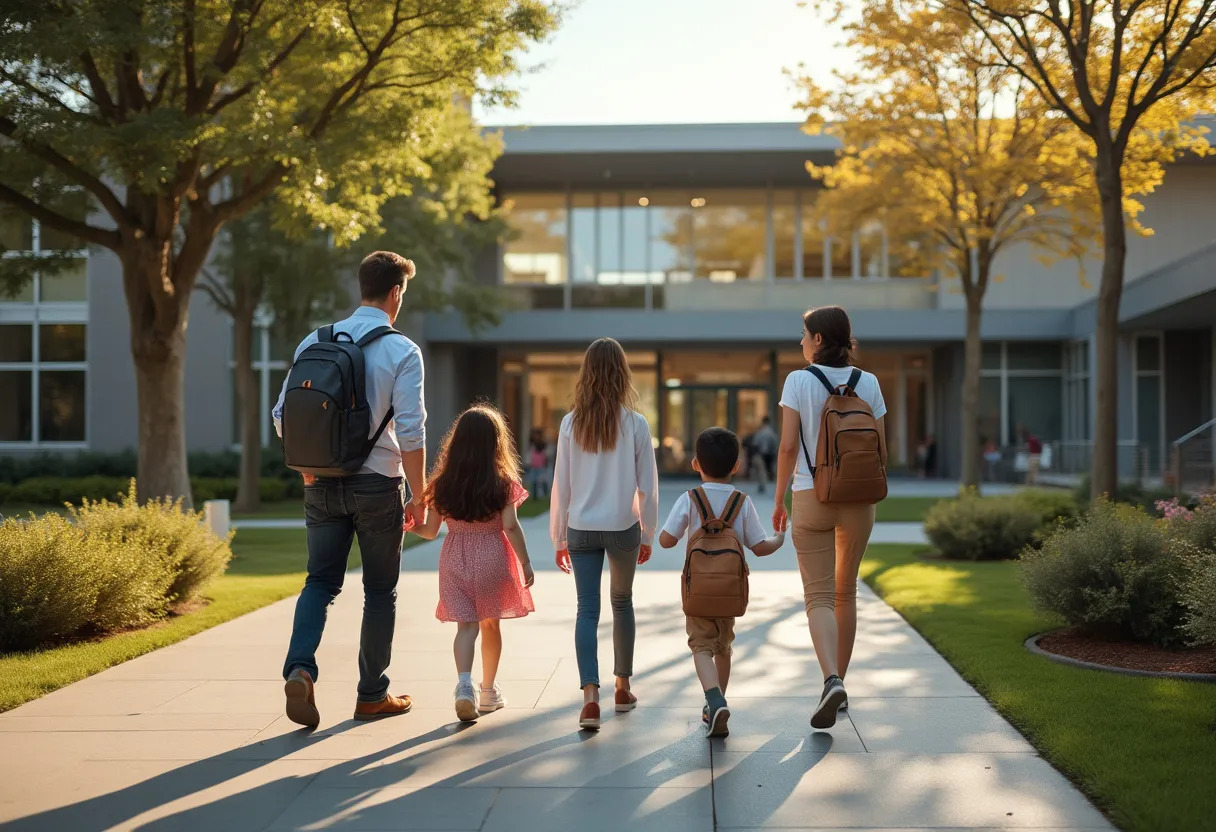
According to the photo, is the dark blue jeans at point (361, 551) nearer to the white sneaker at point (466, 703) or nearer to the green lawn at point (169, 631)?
the white sneaker at point (466, 703)

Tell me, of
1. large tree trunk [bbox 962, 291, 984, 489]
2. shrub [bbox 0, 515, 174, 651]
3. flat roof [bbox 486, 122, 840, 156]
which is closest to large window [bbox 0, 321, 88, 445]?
flat roof [bbox 486, 122, 840, 156]

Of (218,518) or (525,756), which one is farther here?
(218,518)

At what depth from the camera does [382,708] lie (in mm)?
5984

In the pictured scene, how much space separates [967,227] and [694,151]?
1647 centimetres

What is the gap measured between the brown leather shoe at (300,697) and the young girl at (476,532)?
699 mm

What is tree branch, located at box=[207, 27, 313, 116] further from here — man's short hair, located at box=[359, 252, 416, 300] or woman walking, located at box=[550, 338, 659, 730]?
woman walking, located at box=[550, 338, 659, 730]

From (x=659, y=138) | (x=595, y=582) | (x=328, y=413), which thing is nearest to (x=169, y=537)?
(x=328, y=413)

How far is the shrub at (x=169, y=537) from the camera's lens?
30.1 feet

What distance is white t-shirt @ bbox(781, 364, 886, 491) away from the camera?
18.9ft

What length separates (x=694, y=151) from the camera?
32.2 m

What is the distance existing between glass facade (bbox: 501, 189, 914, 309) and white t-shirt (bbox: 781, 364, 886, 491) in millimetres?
29370

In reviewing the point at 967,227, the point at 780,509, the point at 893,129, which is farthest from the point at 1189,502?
the point at 780,509

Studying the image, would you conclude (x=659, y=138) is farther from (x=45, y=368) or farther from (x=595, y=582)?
(x=595, y=582)

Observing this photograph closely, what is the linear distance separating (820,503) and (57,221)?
972 cm
